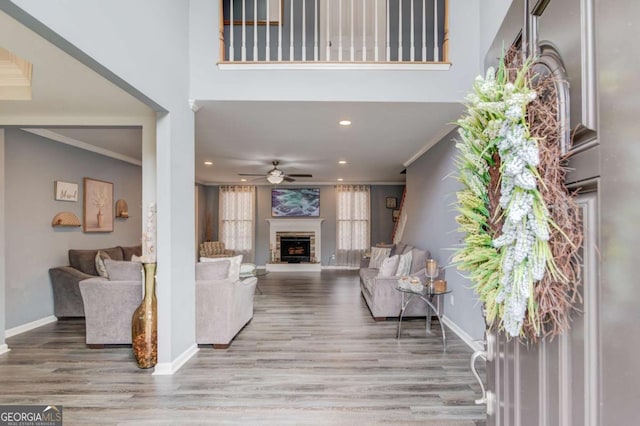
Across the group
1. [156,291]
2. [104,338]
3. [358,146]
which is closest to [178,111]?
[156,291]

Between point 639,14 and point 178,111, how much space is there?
10.8 ft

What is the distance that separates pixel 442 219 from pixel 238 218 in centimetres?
661

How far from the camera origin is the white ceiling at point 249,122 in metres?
2.61

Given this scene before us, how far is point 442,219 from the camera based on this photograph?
14.7 feet

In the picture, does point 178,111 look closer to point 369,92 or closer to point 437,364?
point 369,92

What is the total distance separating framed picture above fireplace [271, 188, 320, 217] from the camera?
974 centimetres

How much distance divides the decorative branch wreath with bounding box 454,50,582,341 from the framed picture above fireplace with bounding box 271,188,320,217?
875 cm

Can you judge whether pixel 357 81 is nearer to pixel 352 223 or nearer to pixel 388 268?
pixel 388 268

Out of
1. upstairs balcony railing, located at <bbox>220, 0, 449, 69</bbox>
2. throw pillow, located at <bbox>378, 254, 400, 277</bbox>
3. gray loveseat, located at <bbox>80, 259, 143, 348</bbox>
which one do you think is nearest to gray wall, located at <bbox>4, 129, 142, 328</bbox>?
gray loveseat, located at <bbox>80, 259, 143, 348</bbox>

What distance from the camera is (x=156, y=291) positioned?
312 centimetres

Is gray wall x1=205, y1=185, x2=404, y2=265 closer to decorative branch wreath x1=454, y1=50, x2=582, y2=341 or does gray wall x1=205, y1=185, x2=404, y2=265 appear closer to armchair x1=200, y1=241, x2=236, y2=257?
armchair x1=200, y1=241, x2=236, y2=257

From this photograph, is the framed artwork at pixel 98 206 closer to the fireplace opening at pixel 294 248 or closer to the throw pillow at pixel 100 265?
the throw pillow at pixel 100 265

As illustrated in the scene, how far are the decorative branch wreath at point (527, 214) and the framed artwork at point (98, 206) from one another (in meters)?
6.03

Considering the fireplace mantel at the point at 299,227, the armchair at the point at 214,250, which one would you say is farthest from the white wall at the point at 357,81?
the fireplace mantel at the point at 299,227
